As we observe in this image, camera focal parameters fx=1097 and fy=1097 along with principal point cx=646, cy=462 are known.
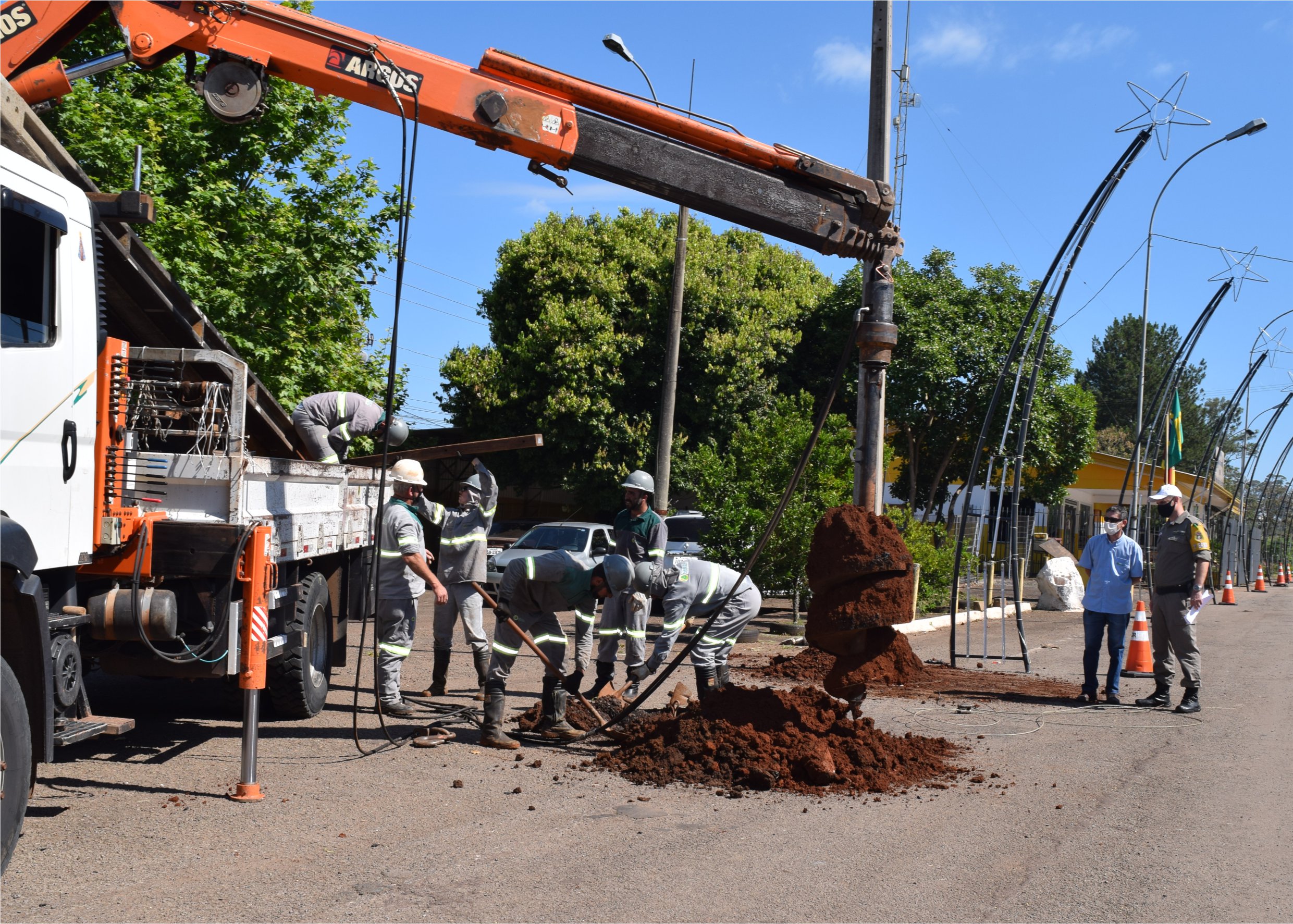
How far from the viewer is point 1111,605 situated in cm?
1008

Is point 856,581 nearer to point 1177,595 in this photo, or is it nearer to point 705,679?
point 705,679

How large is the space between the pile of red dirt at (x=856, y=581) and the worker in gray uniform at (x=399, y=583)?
2.92m

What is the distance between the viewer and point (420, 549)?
8492mm

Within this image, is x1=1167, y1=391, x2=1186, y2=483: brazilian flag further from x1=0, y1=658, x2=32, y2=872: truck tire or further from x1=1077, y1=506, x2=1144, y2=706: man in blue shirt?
x1=0, y1=658, x2=32, y2=872: truck tire

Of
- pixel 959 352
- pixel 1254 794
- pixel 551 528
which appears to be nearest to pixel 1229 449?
pixel 959 352

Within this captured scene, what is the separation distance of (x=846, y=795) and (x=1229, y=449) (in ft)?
377

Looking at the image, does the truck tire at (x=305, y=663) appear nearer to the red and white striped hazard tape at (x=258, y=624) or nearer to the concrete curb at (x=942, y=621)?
the red and white striped hazard tape at (x=258, y=624)

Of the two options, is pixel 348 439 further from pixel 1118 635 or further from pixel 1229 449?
Result: pixel 1229 449

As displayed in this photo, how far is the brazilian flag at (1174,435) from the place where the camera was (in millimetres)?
24781

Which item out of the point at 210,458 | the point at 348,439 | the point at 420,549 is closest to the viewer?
the point at 210,458

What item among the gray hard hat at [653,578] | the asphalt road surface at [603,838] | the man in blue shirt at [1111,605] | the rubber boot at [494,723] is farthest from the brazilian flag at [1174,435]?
the rubber boot at [494,723]

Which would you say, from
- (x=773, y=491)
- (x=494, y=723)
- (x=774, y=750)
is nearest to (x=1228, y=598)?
(x=773, y=491)

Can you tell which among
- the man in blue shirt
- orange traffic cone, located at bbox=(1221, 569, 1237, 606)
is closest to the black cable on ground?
the man in blue shirt

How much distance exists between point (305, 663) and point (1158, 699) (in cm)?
746
